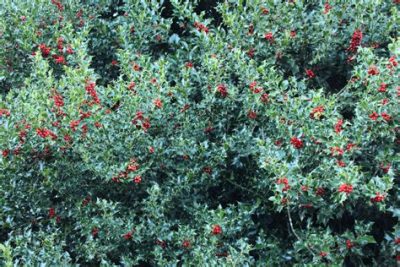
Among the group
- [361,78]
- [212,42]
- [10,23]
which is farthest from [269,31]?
[10,23]

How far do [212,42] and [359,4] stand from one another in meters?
0.98

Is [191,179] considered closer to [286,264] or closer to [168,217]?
[168,217]

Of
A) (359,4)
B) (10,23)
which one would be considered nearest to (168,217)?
(359,4)

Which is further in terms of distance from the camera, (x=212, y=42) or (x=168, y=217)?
(x=212, y=42)

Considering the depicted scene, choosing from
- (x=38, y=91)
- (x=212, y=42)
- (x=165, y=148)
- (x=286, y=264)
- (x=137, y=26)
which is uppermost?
(x=137, y=26)

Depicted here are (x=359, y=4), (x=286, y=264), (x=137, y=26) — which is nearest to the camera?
(x=286, y=264)

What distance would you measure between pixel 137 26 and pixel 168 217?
151cm

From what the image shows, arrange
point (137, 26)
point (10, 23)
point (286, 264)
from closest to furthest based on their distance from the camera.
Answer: point (286, 264) < point (137, 26) < point (10, 23)

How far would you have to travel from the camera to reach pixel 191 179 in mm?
3541

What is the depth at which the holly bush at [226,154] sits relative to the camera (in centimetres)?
323

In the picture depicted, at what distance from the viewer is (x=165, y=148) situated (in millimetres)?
3598

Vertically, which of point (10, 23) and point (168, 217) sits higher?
point (10, 23)

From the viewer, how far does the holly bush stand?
10.6 feet

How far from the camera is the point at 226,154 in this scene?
354 centimetres
